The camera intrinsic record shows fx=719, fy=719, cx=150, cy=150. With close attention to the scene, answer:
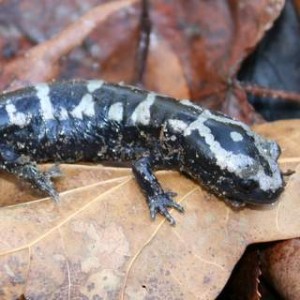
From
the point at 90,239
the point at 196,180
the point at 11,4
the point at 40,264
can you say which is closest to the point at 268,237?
the point at 196,180

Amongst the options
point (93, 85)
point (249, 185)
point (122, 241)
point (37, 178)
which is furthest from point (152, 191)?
point (93, 85)

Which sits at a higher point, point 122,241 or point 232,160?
point 232,160

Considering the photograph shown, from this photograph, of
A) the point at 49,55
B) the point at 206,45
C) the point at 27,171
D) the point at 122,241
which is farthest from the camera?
the point at 206,45

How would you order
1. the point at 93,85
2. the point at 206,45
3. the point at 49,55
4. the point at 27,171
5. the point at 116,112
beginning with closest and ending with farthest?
the point at 27,171
the point at 116,112
the point at 93,85
the point at 49,55
the point at 206,45

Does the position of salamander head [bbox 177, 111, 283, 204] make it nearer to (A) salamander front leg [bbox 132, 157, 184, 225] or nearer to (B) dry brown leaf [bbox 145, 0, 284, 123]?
(A) salamander front leg [bbox 132, 157, 184, 225]

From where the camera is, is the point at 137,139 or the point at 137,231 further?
the point at 137,139

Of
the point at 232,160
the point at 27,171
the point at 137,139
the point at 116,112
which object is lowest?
the point at 27,171

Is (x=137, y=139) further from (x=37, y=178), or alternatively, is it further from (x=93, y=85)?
(x=37, y=178)

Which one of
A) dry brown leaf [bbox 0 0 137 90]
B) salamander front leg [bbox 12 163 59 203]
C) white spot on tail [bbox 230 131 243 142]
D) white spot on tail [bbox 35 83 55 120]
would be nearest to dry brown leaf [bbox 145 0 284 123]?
dry brown leaf [bbox 0 0 137 90]

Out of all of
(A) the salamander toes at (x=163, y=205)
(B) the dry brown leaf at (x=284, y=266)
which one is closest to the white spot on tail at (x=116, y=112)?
(A) the salamander toes at (x=163, y=205)
